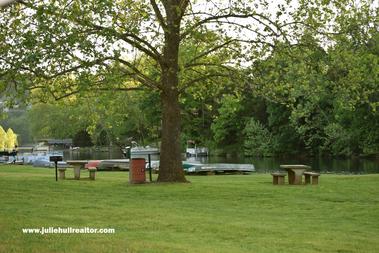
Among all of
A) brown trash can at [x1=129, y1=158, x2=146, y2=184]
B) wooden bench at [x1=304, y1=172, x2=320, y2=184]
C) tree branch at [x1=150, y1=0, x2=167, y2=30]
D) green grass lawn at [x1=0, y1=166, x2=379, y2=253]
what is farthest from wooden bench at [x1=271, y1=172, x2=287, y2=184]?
tree branch at [x1=150, y1=0, x2=167, y2=30]

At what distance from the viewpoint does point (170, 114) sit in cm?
2055

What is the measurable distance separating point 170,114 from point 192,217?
9307mm

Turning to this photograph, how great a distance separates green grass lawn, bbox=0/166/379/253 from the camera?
805cm

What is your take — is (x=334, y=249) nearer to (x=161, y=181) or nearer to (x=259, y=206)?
(x=259, y=206)

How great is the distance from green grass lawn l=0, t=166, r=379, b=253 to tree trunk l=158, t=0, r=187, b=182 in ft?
4.30

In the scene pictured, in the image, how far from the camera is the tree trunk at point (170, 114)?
19.8 metres

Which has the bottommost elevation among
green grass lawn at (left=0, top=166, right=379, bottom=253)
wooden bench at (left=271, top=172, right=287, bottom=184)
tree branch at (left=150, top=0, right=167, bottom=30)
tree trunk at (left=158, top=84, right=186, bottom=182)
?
green grass lawn at (left=0, top=166, right=379, bottom=253)

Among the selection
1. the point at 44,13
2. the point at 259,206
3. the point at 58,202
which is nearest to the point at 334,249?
the point at 259,206

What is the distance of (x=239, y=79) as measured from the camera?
20.4m

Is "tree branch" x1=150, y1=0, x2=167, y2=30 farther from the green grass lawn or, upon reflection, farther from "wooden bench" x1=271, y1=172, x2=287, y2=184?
"wooden bench" x1=271, y1=172, x2=287, y2=184

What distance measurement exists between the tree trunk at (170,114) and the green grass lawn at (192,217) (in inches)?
51.6

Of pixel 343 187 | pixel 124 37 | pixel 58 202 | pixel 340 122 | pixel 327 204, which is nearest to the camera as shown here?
pixel 58 202

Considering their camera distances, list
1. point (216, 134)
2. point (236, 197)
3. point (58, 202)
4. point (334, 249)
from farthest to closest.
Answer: point (216, 134)
point (236, 197)
point (58, 202)
point (334, 249)

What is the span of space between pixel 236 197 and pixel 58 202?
4964 millimetres
